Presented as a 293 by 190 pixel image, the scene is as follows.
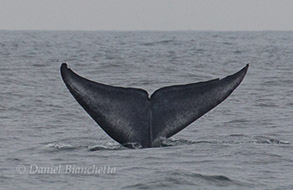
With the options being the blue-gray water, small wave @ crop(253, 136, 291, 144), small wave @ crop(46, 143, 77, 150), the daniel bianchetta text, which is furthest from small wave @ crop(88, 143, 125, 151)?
small wave @ crop(253, 136, 291, 144)

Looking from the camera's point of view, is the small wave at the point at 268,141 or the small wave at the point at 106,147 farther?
the small wave at the point at 268,141

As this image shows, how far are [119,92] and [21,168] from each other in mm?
1563

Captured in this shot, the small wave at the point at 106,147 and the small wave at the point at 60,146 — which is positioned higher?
the small wave at the point at 106,147

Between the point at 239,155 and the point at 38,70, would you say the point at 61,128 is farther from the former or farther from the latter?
the point at 38,70

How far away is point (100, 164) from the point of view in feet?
33.8

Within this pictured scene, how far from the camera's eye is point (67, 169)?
10086mm

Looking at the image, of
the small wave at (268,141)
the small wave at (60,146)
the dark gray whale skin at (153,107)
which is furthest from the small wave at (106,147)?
the small wave at (268,141)

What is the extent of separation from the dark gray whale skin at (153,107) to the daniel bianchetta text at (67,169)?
416mm

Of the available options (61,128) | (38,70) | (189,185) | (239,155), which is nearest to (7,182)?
(189,185)

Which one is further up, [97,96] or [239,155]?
[97,96]

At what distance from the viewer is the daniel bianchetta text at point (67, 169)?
9.93 metres

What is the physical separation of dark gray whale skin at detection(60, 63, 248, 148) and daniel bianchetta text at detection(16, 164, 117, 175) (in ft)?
1.36

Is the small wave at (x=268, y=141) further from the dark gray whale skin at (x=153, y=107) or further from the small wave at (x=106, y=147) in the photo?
the dark gray whale skin at (x=153, y=107)

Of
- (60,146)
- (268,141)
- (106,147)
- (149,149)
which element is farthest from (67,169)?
(268,141)
